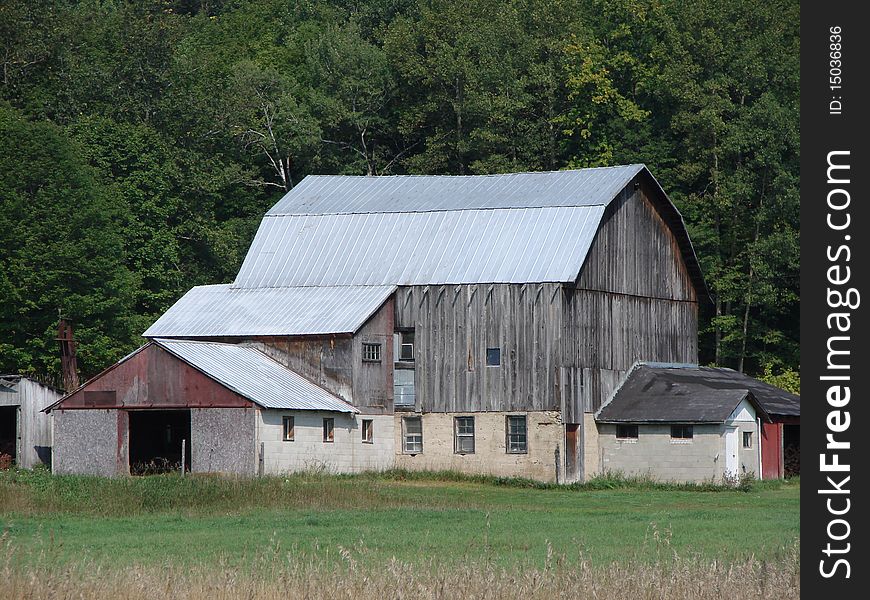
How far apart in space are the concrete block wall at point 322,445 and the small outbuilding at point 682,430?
6.86m

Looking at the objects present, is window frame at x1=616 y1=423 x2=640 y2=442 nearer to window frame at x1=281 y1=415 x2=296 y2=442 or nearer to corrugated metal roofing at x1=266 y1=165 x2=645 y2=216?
corrugated metal roofing at x1=266 y1=165 x2=645 y2=216

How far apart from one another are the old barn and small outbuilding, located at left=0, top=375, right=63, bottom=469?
297 cm

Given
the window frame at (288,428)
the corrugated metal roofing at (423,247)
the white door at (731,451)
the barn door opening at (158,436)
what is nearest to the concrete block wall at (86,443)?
the barn door opening at (158,436)

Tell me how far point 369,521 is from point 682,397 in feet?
59.2

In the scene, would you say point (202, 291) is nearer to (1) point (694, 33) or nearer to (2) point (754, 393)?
(2) point (754, 393)

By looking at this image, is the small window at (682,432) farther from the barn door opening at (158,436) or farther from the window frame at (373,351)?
the barn door opening at (158,436)

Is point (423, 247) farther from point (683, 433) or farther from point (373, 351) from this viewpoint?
point (683, 433)

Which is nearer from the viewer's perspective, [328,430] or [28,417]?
[328,430]

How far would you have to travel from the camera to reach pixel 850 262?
1636 cm

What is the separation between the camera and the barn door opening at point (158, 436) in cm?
4946

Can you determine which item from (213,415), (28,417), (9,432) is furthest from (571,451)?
(9,432)

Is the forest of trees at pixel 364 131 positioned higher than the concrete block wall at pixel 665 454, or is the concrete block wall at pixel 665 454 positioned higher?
the forest of trees at pixel 364 131

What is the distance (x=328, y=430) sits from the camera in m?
48.0

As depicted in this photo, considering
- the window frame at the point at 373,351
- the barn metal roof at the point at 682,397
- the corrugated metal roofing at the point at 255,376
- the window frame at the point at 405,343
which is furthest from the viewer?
the window frame at the point at 405,343
